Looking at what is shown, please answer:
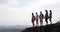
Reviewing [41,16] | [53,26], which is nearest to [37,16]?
[41,16]

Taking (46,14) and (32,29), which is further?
(32,29)

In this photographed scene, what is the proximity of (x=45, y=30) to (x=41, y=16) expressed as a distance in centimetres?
223

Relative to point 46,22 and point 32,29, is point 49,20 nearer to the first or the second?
point 46,22

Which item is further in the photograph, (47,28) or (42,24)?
(42,24)

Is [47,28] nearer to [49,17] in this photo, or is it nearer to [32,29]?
[49,17]

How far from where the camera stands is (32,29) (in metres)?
37.3

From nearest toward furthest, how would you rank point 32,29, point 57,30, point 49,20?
point 57,30, point 49,20, point 32,29

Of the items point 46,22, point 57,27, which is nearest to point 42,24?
point 46,22

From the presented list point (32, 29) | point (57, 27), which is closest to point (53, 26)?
point (57, 27)

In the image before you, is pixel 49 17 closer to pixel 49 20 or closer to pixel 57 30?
pixel 49 20

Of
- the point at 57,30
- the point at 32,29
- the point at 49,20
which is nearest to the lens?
the point at 57,30

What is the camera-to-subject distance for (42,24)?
35875mm

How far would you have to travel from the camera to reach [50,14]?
34.2m

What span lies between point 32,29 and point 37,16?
2743 millimetres
